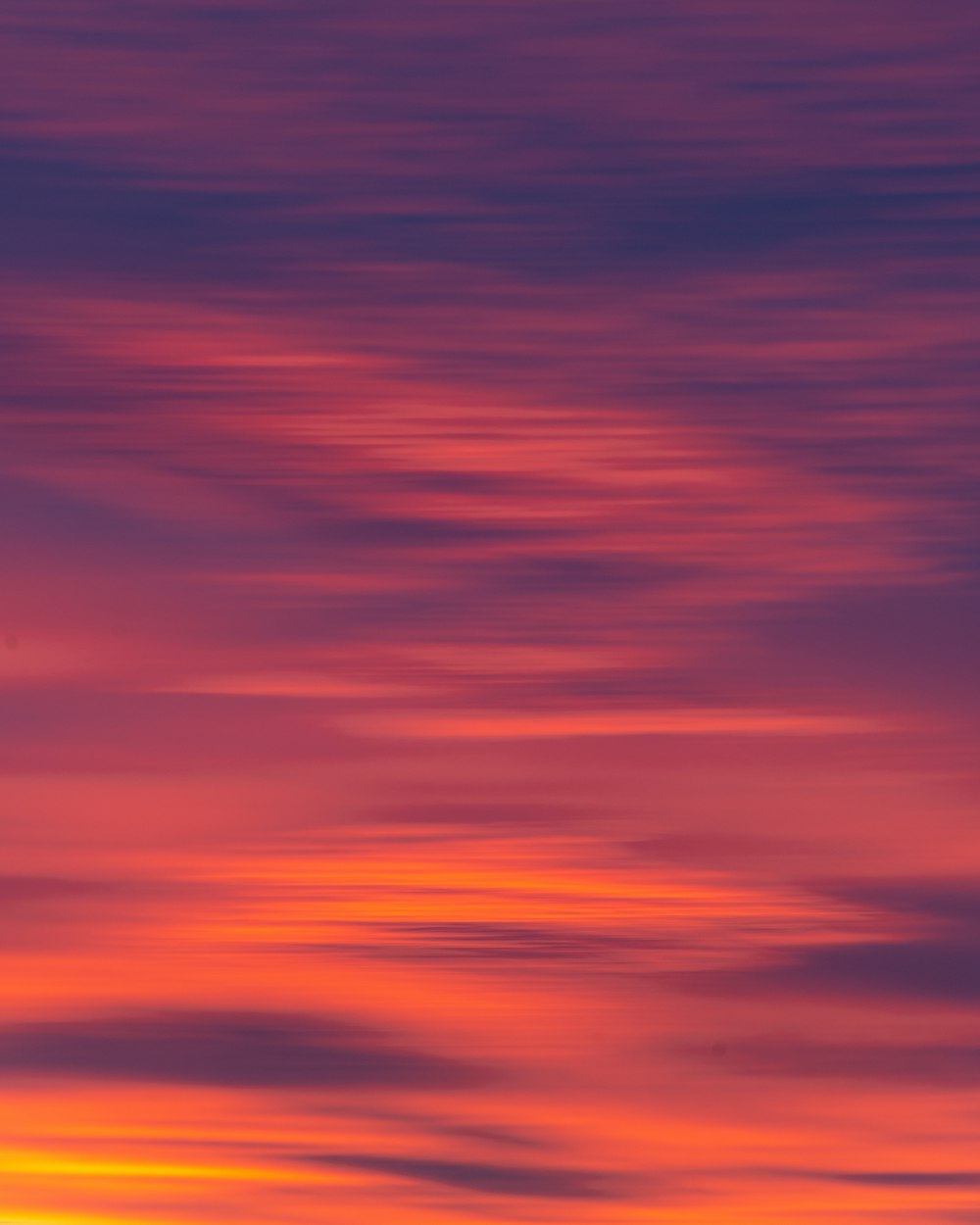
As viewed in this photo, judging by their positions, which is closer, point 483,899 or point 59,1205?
point 59,1205

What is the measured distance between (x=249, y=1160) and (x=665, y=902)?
53 centimetres

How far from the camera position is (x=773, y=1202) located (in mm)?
1928

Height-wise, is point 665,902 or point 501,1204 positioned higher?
point 665,902

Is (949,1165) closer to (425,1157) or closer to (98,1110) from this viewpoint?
(425,1157)

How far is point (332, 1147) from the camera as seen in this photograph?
77.2 inches

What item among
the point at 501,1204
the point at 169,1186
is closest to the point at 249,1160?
the point at 169,1186

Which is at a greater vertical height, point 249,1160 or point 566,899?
point 566,899

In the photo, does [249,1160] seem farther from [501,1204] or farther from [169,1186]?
[501,1204]

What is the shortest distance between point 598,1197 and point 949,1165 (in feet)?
1.23

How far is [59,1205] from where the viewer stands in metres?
1.92

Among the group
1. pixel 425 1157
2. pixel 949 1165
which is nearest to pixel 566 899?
pixel 425 1157

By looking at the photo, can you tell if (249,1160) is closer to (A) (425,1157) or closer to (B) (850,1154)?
(A) (425,1157)

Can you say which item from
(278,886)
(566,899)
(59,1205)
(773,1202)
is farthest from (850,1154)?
(59,1205)

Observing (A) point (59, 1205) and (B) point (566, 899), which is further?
(B) point (566, 899)
